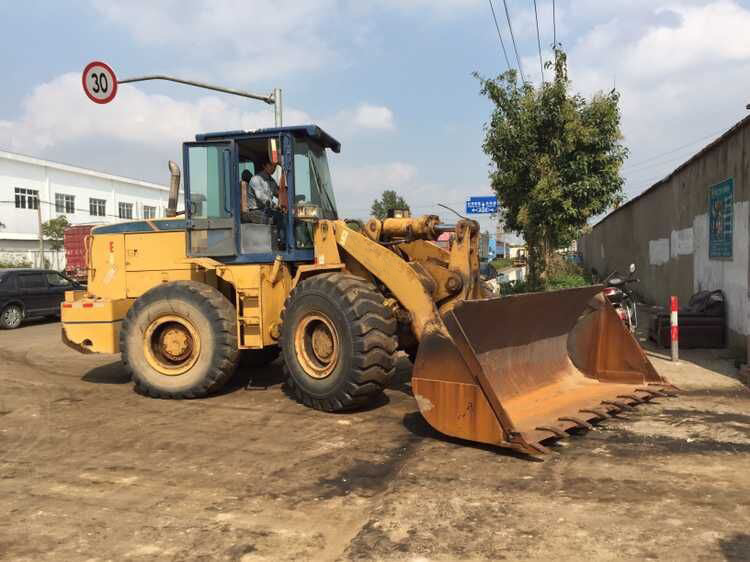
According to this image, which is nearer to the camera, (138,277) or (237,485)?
(237,485)

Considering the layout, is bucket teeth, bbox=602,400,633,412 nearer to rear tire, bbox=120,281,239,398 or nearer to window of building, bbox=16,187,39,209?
rear tire, bbox=120,281,239,398

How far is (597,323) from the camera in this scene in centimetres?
700

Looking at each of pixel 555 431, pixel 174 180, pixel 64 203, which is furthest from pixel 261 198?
pixel 64 203

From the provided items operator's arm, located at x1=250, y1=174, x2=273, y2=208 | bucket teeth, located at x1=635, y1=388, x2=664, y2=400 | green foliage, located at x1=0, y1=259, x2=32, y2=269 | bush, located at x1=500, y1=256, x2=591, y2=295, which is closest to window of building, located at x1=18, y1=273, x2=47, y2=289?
operator's arm, located at x1=250, y1=174, x2=273, y2=208

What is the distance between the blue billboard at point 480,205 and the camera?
25445 mm

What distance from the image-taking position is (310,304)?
6.30 meters

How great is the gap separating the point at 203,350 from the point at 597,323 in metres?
4.47

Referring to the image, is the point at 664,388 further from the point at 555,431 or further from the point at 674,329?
the point at 674,329

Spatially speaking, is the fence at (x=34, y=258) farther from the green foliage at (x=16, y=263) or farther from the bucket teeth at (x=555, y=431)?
the bucket teeth at (x=555, y=431)

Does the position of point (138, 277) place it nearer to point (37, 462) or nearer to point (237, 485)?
point (37, 462)

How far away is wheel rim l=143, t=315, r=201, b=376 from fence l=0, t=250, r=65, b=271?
120 feet

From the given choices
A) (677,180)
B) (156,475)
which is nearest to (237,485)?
(156,475)

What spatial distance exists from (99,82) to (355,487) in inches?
456

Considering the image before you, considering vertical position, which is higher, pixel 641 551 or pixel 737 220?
pixel 737 220
